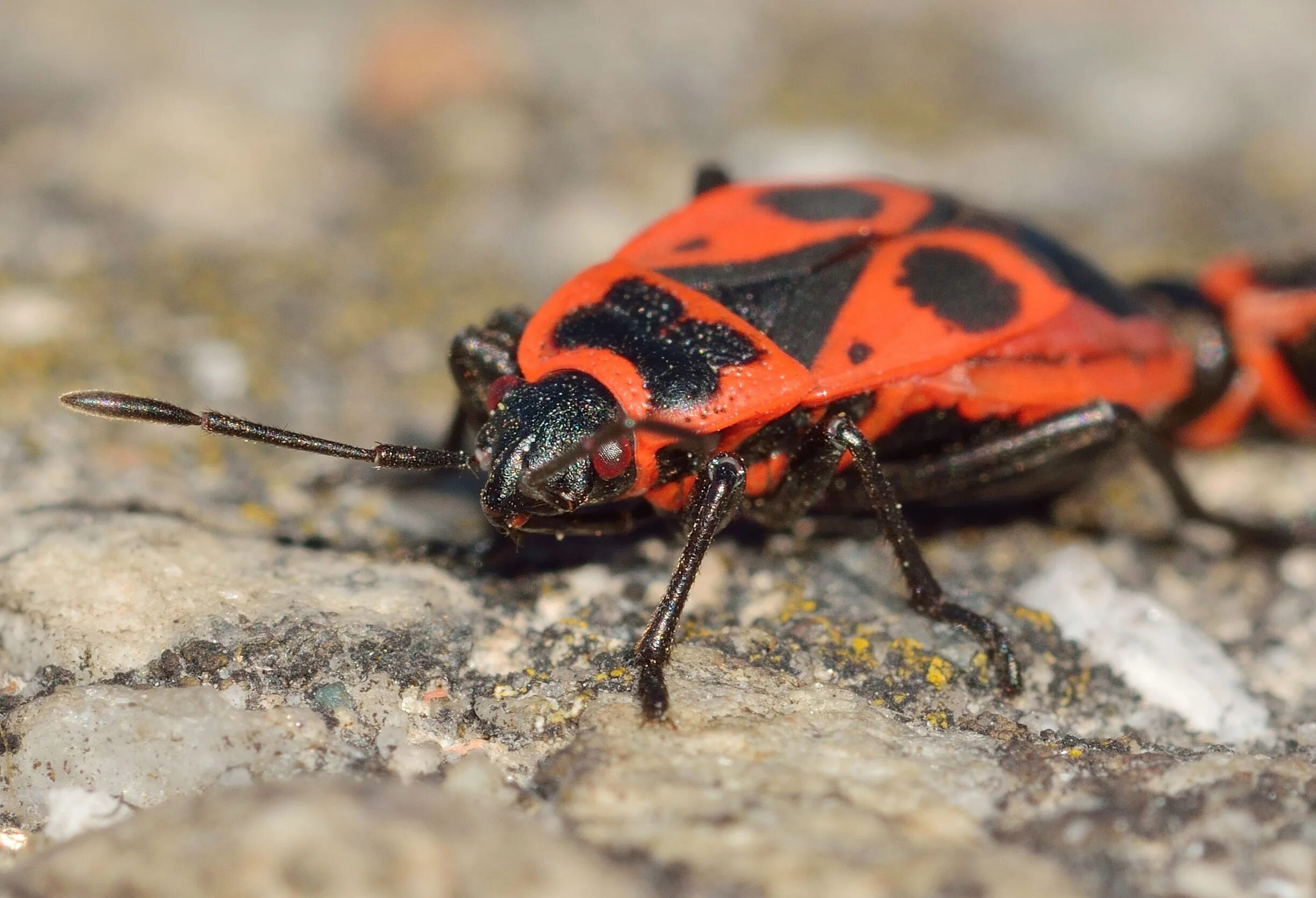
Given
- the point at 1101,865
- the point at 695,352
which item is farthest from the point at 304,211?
the point at 1101,865

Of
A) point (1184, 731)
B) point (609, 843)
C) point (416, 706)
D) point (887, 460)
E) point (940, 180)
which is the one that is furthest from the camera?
point (940, 180)

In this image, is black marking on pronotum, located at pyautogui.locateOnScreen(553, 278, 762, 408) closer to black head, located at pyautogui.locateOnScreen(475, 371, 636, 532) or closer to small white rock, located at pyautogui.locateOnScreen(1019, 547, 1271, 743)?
black head, located at pyautogui.locateOnScreen(475, 371, 636, 532)

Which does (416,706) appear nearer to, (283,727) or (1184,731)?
(283,727)

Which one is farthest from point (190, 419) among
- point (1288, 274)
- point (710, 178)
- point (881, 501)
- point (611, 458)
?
point (1288, 274)

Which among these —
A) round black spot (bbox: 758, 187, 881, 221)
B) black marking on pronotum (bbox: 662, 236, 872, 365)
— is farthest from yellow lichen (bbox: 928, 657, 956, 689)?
round black spot (bbox: 758, 187, 881, 221)

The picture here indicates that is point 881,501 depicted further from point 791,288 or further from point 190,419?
point 190,419
